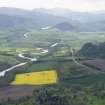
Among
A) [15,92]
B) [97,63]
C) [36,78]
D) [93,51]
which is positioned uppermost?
[93,51]

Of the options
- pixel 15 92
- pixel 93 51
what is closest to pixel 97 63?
pixel 93 51

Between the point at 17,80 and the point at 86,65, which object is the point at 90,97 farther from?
the point at 86,65

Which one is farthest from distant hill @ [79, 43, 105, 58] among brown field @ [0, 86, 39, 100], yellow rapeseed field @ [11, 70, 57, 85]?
brown field @ [0, 86, 39, 100]

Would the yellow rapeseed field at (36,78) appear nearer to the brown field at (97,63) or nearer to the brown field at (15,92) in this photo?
the brown field at (15,92)

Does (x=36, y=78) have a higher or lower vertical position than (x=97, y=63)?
lower

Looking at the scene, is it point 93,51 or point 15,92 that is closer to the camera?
point 15,92

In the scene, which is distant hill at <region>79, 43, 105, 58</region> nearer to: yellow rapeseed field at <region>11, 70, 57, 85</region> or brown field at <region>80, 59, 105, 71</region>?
brown field at <region>80, 59, 105, 71</region>

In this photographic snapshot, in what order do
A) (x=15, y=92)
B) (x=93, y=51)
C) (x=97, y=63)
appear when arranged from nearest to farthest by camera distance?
(x=15, y=92) → (x=97, y=63) → (x=93, y=51)

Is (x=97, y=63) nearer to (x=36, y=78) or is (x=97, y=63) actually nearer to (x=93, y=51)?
(x=36, y=78)

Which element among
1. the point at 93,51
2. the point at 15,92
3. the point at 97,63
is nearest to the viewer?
the point at 15,92
